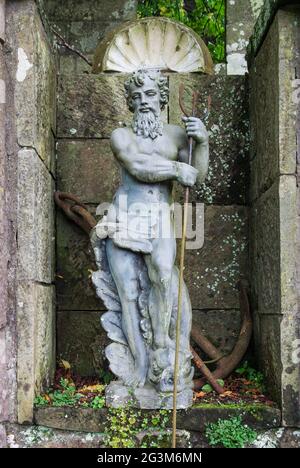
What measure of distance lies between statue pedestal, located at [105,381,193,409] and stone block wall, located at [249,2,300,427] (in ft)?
1.93

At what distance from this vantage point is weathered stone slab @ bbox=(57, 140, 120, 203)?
5109mm

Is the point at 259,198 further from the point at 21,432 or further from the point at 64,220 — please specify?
the point at 21,432

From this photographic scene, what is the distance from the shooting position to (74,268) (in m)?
5.11

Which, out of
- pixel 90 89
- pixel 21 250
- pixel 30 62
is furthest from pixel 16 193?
pixel 90 89

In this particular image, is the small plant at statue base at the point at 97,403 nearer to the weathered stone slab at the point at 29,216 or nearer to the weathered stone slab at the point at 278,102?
the weathered stone slab at the point at 29,216

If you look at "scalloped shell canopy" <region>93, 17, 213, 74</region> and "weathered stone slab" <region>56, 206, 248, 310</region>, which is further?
"scalloped shell canopy" <region>93, 17, 213, 74</region>

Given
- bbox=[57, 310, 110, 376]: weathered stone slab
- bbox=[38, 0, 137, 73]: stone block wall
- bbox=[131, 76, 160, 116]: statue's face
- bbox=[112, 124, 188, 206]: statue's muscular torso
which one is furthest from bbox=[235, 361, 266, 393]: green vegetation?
bbox=[38, 0, 137, 73]: stone block wall

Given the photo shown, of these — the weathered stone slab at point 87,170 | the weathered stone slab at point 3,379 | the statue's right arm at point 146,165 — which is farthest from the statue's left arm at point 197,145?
the weathered stone slab at point 3,379

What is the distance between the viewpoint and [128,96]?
13.9 feet

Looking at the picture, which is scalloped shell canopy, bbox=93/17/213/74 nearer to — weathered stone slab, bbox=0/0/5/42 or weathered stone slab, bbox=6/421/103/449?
weathered stone slab, bbox=0/0/5/42

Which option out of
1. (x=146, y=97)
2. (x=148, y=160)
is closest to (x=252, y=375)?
(x=148, y=160)

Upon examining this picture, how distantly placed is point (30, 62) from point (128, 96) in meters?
0.65
